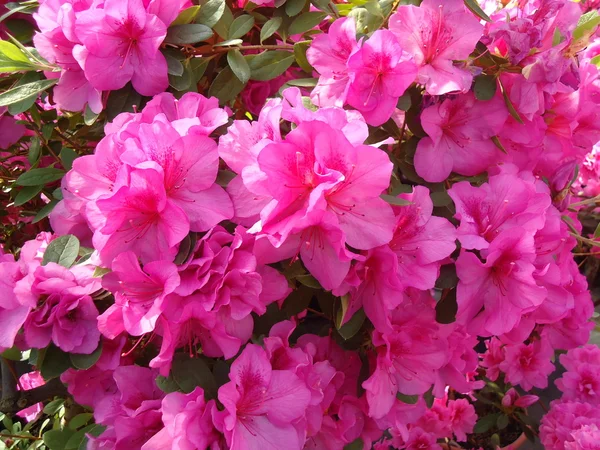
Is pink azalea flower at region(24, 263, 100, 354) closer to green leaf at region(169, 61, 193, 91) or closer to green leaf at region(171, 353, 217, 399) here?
green leaf at region(171, 353, 217, 399)

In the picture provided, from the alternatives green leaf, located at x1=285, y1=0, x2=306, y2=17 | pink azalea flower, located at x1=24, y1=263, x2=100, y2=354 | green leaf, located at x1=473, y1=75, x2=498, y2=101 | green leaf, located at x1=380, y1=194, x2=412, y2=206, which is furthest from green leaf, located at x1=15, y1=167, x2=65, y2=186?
green leaf, located at x1=473, y1=75, x2=498, y2=101

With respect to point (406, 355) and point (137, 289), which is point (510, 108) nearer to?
point (406, 355)

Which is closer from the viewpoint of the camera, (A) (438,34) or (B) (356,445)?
(A) (438,34)

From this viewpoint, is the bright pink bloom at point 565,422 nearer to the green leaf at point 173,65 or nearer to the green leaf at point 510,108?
the green leaf at point 510,108

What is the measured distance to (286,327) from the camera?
78 cm

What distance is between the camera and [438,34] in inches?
31.8

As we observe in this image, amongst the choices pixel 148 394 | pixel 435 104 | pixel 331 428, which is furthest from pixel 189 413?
pixel 435 104

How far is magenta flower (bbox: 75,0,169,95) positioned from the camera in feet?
2.60

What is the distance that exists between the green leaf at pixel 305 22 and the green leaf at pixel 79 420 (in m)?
0.71

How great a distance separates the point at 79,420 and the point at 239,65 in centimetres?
64

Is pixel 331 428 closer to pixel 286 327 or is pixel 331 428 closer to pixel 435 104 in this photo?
pixel 286 327

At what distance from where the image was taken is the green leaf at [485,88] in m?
0.83

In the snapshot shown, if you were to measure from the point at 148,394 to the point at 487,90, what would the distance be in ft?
2.06

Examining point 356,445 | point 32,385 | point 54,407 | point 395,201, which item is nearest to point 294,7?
point 395,201
